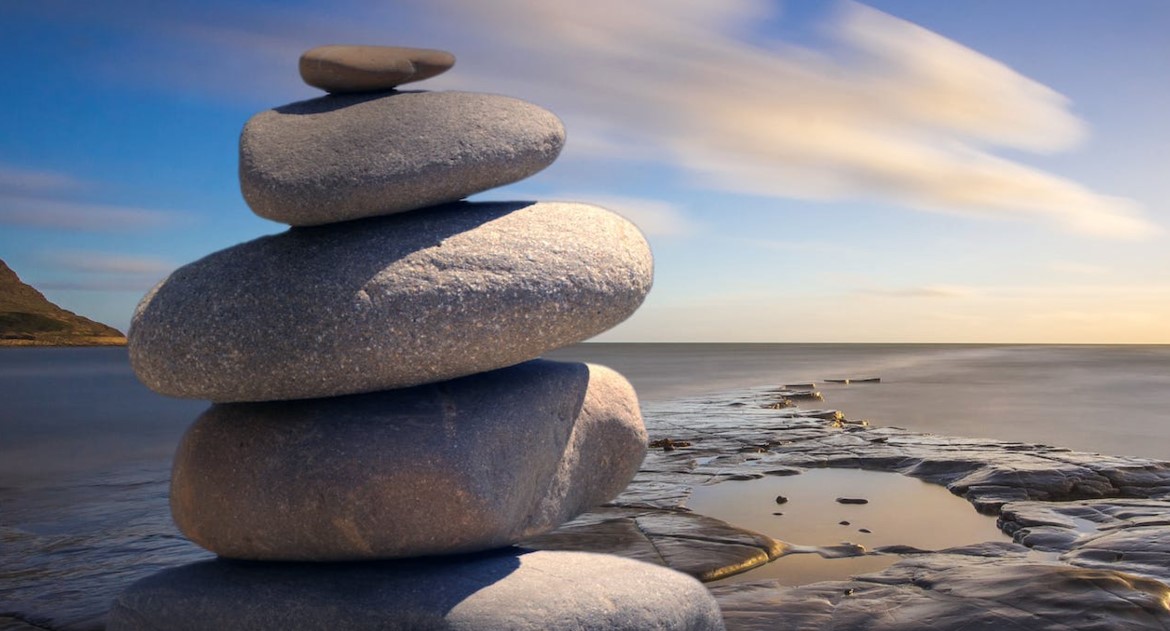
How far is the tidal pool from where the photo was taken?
695 centimetres

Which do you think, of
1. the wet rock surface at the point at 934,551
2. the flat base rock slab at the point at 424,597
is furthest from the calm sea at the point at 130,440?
the flat base rock slab at the point at 424,597

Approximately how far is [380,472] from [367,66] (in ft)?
7.12

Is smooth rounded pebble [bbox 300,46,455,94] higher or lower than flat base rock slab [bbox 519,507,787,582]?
higher

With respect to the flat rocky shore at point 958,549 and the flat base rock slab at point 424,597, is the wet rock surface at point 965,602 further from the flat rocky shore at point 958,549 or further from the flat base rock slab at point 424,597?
the flat base rock slab at point 424,597

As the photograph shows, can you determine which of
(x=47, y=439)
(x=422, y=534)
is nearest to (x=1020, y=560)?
(x=422, y=534)

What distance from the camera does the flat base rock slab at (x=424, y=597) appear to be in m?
4.19

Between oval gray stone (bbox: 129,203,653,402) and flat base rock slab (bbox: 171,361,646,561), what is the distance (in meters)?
0.23

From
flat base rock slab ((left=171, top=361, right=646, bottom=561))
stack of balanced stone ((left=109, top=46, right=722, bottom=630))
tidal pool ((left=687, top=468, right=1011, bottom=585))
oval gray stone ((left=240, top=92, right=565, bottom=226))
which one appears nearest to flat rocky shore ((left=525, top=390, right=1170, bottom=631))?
tidal pool ((left=687, top=468, right=1011, bottom=585))

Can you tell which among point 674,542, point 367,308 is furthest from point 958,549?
point 367,308

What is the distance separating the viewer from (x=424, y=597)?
4246 millimetres

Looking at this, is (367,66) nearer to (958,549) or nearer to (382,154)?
(382,154)

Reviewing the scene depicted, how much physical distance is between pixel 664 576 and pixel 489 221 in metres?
1.98

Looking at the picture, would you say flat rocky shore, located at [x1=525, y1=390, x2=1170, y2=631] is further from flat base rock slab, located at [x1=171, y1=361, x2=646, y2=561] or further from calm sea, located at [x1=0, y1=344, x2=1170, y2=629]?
calm sea, located at [x1=0, y1=344, x2=1170, y2=629]

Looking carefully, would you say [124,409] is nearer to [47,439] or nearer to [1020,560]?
[47,439]
